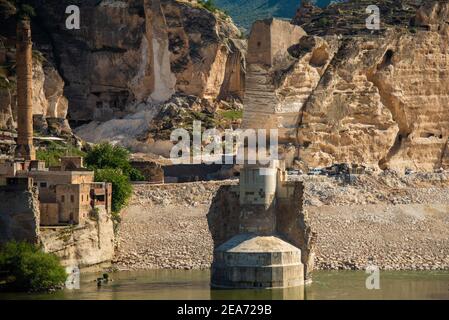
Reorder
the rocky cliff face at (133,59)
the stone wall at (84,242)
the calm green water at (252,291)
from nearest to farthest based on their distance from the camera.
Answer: the calm green water at (252,291)
the stone wall at (84,242)
the rocky cliff face at (133,59)

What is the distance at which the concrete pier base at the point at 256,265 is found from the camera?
211 feet

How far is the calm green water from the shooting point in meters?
62.8

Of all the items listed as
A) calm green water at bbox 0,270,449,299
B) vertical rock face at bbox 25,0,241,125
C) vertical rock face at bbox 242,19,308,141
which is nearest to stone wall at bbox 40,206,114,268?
calm green water at bbox 0,270,449,299

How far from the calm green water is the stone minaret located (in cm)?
1413

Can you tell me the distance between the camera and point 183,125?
96.8m

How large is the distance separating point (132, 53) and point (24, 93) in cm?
1807

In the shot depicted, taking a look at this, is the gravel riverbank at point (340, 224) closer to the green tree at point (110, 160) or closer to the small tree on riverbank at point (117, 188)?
the small tree on riverbank at point (117, 188)

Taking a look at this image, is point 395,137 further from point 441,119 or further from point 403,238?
point 403,238

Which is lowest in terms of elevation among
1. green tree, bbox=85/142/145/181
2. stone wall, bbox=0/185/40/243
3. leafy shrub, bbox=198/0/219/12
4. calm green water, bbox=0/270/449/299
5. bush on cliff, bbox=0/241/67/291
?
calm green water, bbox=0/270/449/299

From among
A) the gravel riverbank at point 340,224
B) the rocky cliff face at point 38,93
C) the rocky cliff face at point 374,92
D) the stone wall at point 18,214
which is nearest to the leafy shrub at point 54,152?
the rocky cliff face at point 38,93

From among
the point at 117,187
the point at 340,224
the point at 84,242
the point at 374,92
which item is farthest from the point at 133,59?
the point at 84,242

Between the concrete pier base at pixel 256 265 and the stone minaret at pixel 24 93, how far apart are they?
20.0 meters

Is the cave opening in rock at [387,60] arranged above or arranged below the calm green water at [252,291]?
above

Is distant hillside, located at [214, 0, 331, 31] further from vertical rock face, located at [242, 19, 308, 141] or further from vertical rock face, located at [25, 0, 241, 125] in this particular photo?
vertical rock face, located at [242, 19, 308, 141]
